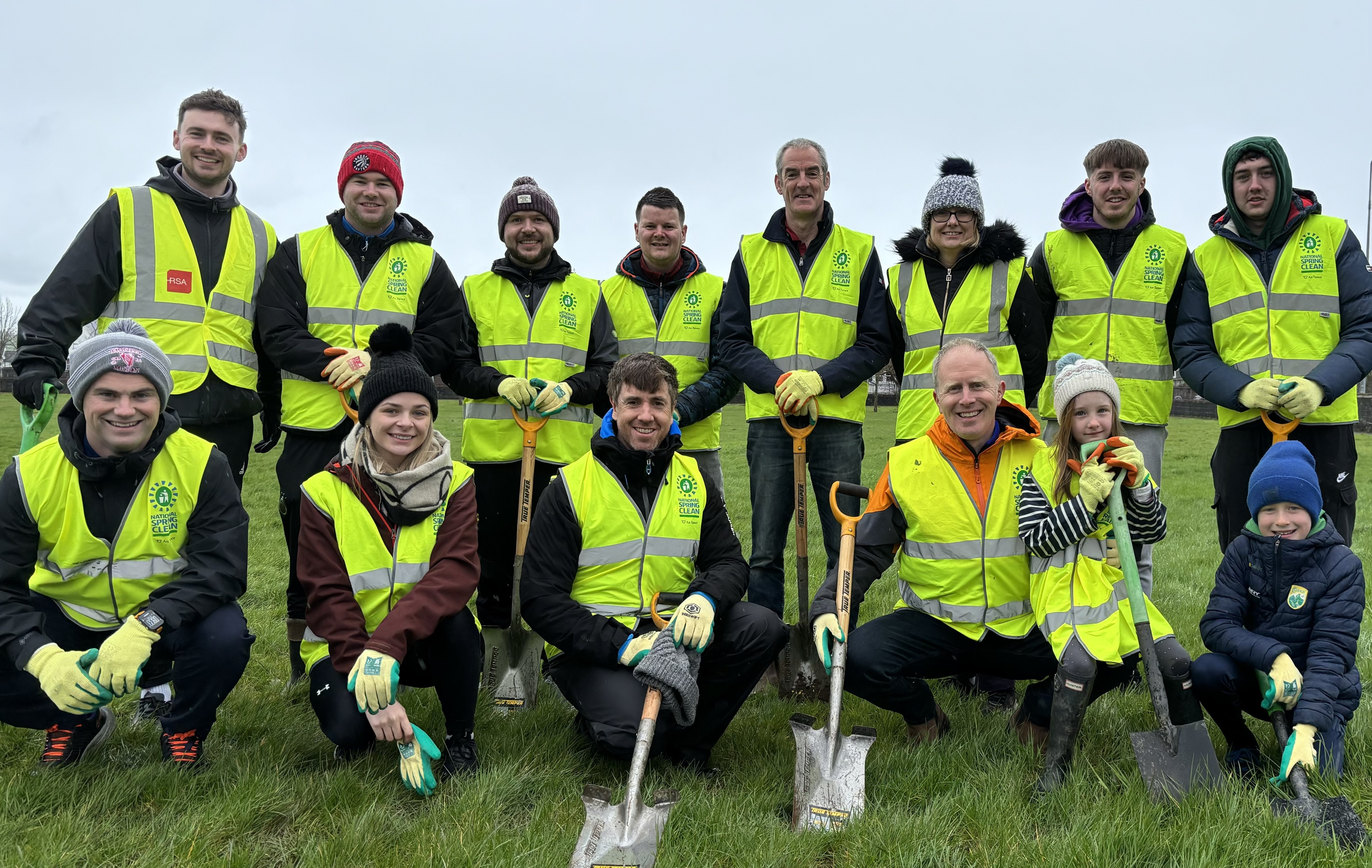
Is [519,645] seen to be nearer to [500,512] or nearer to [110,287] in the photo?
[500,512]

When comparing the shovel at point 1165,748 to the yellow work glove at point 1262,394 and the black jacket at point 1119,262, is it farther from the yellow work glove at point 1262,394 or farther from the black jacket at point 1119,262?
the black jacket at point 1119,262

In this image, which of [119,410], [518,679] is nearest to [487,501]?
[518,679]

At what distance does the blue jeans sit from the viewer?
522 cm

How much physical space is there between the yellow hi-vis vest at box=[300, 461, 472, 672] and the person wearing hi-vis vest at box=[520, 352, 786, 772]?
1.65 feet

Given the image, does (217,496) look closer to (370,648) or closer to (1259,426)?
(370,648)

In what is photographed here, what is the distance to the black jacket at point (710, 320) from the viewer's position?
5406mm

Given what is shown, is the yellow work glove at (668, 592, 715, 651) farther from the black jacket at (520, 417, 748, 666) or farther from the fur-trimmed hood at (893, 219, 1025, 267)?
the fur-trimmed hood at (893, 219, 1025, 267)

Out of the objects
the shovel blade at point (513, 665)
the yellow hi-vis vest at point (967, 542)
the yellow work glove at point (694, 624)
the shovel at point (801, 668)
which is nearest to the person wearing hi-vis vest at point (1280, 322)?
the yellow hi-vis vest at point (967, 542)

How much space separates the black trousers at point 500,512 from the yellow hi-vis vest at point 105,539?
70.3 inches

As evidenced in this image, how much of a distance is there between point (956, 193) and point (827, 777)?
3219 mm

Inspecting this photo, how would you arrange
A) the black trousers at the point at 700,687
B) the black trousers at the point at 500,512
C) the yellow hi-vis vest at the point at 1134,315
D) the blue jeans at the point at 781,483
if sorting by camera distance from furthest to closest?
1. the black trousers at the point at 500,512
2. the blue jeans at the point at 781,483
3. the yellow hi-vis vest at the point at 1134,315
4. the black trousers at the point at 700,687

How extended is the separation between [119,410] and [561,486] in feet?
5.87

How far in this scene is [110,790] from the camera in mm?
3316

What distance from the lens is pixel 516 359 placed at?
208 inches
